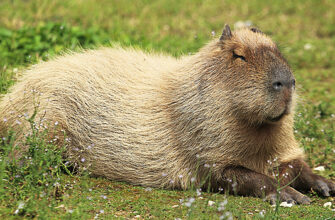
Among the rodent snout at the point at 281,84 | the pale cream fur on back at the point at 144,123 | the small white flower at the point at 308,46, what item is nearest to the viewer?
the rodent snout at the point at 281,84

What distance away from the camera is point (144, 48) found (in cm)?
732

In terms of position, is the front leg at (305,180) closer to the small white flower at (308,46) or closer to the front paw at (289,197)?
the front paw at (289,197)

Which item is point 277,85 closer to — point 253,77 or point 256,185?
point 253,77

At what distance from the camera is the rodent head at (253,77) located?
4.34m

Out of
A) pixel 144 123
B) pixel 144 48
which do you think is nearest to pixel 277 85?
pixel 144 123

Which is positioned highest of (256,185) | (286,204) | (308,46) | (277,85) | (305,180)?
(308,46)

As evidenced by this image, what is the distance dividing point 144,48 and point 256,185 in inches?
130

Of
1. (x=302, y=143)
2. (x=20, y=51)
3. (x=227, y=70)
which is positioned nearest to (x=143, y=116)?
(x=227, y=70)

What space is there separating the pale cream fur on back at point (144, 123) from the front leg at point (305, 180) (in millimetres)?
91

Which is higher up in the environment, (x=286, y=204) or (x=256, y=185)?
(x=256, y=185)

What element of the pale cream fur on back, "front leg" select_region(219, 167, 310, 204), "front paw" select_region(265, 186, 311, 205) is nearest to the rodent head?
the pale cream fur on back

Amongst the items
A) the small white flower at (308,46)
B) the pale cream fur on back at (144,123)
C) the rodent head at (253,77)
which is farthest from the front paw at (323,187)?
the small white flower at (308,46)

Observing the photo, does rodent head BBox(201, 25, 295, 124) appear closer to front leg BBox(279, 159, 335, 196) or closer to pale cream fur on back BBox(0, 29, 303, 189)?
pale cream fur on back BBox(0, 29, 303, 189)

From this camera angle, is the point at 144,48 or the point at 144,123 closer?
the point at 144,123
